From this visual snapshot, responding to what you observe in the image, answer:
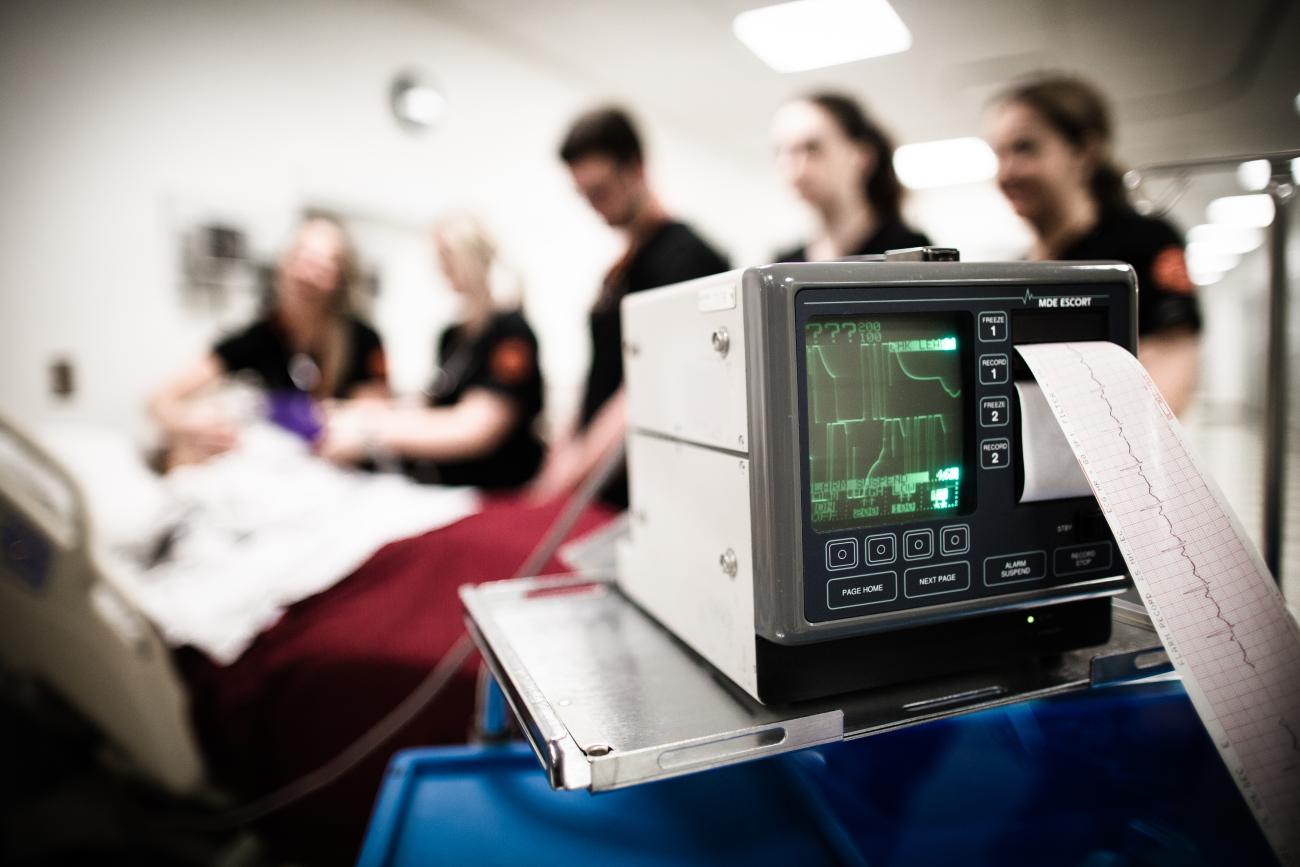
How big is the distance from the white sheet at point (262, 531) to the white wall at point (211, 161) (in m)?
0.77

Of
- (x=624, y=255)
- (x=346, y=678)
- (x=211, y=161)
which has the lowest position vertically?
(x=346, y=678)

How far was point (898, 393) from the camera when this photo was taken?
556 mm

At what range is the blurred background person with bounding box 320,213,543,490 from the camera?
6.61ft

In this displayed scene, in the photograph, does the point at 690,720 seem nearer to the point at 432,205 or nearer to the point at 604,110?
the point at 604,110

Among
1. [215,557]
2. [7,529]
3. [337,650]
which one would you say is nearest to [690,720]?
[337,650]

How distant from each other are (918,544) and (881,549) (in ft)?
0.11

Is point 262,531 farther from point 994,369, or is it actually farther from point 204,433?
point 994,369

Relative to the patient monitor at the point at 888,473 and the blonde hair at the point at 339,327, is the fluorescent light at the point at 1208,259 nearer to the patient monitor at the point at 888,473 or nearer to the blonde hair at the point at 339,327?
the patient monitor at the point at 888,473

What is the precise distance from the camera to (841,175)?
1291 mm

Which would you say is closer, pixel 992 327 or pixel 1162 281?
pixel 992 327

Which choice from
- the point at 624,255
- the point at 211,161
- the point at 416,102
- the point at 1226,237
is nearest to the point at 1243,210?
the point at 1226,237

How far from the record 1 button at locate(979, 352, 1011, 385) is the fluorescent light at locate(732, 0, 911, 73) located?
1.63ft

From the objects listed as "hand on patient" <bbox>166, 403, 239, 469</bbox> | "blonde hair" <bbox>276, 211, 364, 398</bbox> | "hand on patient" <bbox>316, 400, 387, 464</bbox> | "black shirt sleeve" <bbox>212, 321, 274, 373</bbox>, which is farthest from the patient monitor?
"black shirt sleeve" <bbox>212, 321, 274, 373</bbox>

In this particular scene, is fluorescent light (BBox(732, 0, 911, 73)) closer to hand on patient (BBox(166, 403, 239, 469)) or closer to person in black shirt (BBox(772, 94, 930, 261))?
person in black shirt (BBox(772, 94, 930, 261))
